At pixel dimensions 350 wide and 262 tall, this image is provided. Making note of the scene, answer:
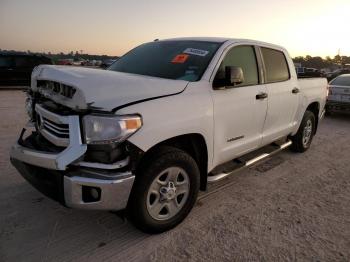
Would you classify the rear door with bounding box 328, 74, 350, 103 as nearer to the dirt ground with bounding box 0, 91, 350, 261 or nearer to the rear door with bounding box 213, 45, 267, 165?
the dirt ground with bounding box 0, 91, 350, 261

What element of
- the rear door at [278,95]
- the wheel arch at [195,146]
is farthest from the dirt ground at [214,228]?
the rear door at [278,95]

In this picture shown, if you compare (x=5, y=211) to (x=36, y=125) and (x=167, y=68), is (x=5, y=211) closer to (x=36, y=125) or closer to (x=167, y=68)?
(x=36, y=125)

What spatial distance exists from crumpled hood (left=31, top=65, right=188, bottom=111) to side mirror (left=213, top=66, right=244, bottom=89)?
43 cm

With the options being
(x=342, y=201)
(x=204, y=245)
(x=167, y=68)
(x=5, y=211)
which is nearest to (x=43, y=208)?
(x=5, y=211)

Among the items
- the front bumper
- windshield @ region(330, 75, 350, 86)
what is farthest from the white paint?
windshield @ region(330, 75, 350, 86)

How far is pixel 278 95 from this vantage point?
4793mm

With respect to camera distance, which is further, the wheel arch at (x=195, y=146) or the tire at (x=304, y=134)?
the tire at (x=304, y=134)

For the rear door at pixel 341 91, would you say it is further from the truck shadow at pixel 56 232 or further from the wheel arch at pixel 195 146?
the truck shadow at pixel 56 232

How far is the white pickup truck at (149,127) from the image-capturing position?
2.71m

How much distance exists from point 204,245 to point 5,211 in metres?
2.09

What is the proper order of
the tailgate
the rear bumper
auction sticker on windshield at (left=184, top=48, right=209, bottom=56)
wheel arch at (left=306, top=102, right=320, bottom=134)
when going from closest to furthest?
the rear bumper → auction sticker on windshield at (left=184, top=48, right=209, bottom=56) → wheel arch at (left=306, top=102, right=320, bottom=134) → the tailgate

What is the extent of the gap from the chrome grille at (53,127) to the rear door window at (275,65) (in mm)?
2865

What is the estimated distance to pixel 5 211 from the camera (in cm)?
357

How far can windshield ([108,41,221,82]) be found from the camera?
12.1 feet
